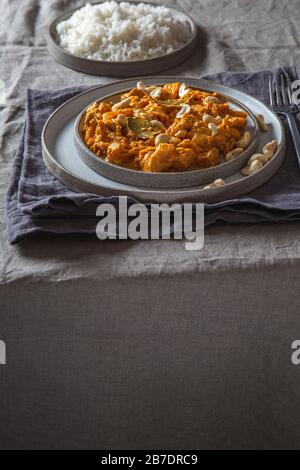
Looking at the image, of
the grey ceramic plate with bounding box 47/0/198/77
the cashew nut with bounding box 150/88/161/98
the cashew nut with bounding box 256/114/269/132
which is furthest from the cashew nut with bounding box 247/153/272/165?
the grey ceramic plate with bounding box 47/0/198/77

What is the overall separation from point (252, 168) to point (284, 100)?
339 mm

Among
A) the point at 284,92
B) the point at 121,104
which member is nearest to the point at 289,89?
the point at 284,92

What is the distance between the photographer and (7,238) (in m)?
1.10

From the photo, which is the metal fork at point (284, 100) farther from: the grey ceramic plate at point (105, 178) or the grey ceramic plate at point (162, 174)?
the grey ceramic plate at point (162, 174)

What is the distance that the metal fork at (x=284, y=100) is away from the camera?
1352 mm

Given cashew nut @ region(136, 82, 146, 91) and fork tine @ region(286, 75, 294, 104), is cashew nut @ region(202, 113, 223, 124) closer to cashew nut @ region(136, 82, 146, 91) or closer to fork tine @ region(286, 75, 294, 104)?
cashew nut @ region(136, 82, 146, 91)

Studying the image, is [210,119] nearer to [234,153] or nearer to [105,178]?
[234,153]

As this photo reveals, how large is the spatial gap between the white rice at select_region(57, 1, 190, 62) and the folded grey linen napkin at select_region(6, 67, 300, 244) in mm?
474

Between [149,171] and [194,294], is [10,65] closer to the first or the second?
[149,171]

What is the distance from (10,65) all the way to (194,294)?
96 cm

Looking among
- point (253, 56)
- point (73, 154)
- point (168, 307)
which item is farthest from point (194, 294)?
point (253, 56)

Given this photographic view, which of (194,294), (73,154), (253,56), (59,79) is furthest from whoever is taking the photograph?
(253,56)

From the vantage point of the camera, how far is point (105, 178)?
1197 millimetres

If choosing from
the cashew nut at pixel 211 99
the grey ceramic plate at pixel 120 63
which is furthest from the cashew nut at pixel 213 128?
the grey ceramic plate at pixel 120 63
